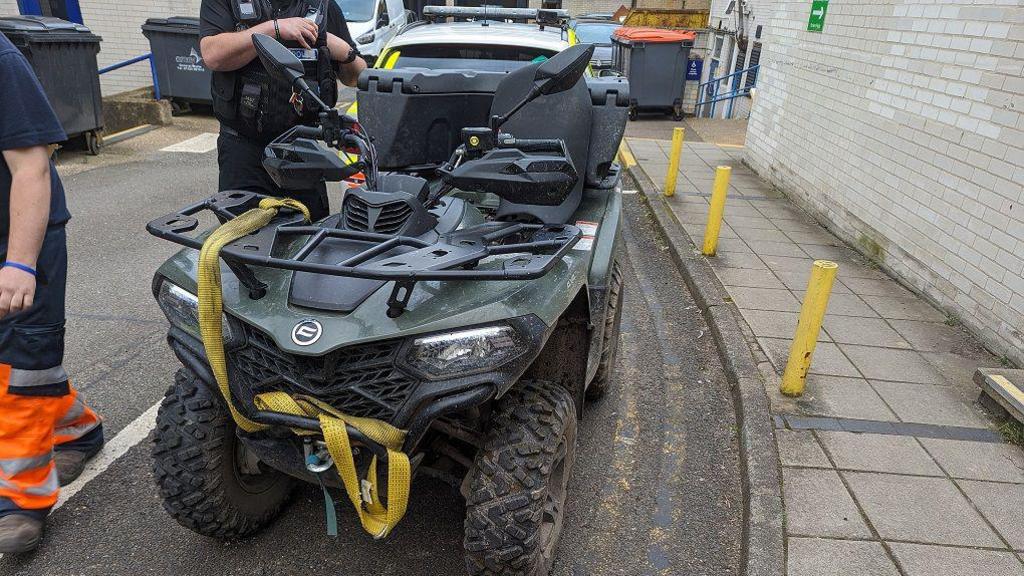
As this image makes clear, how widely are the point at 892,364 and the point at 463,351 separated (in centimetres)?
323

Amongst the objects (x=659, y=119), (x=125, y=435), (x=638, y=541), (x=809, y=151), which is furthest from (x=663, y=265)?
(x=659, y=119)

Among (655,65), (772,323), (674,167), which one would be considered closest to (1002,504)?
(772,323)

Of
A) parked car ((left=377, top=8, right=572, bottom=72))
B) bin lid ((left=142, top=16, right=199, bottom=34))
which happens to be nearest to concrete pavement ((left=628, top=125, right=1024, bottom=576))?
parked car ((left=377, top=8, right=572, bottom=72))

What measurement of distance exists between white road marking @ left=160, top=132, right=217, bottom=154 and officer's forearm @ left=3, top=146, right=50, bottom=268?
733 centimetres

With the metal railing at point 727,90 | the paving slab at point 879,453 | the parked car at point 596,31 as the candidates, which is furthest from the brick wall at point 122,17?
the paving slab at point 879,453

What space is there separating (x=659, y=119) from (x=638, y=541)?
12.1 metres

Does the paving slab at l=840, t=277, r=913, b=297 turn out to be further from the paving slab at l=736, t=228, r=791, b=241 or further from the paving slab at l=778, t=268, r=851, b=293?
the paving slab at l=736, t=228, r=791, b=241

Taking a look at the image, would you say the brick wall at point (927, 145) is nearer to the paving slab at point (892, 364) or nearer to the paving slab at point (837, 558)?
the paving slab at point (892, 364)

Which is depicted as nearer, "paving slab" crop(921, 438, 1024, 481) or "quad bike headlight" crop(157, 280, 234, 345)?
"quad bike headlight" crop(157, 280, 234, 345)

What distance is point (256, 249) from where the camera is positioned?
2.09 metres

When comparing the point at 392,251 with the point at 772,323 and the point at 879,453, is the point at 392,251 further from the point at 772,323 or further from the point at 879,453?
the point at 772,323

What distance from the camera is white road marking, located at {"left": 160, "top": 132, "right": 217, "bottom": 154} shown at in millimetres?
9297

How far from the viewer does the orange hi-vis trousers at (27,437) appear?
2.59 meters

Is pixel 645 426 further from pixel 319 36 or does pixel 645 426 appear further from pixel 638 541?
pixel 319 36
